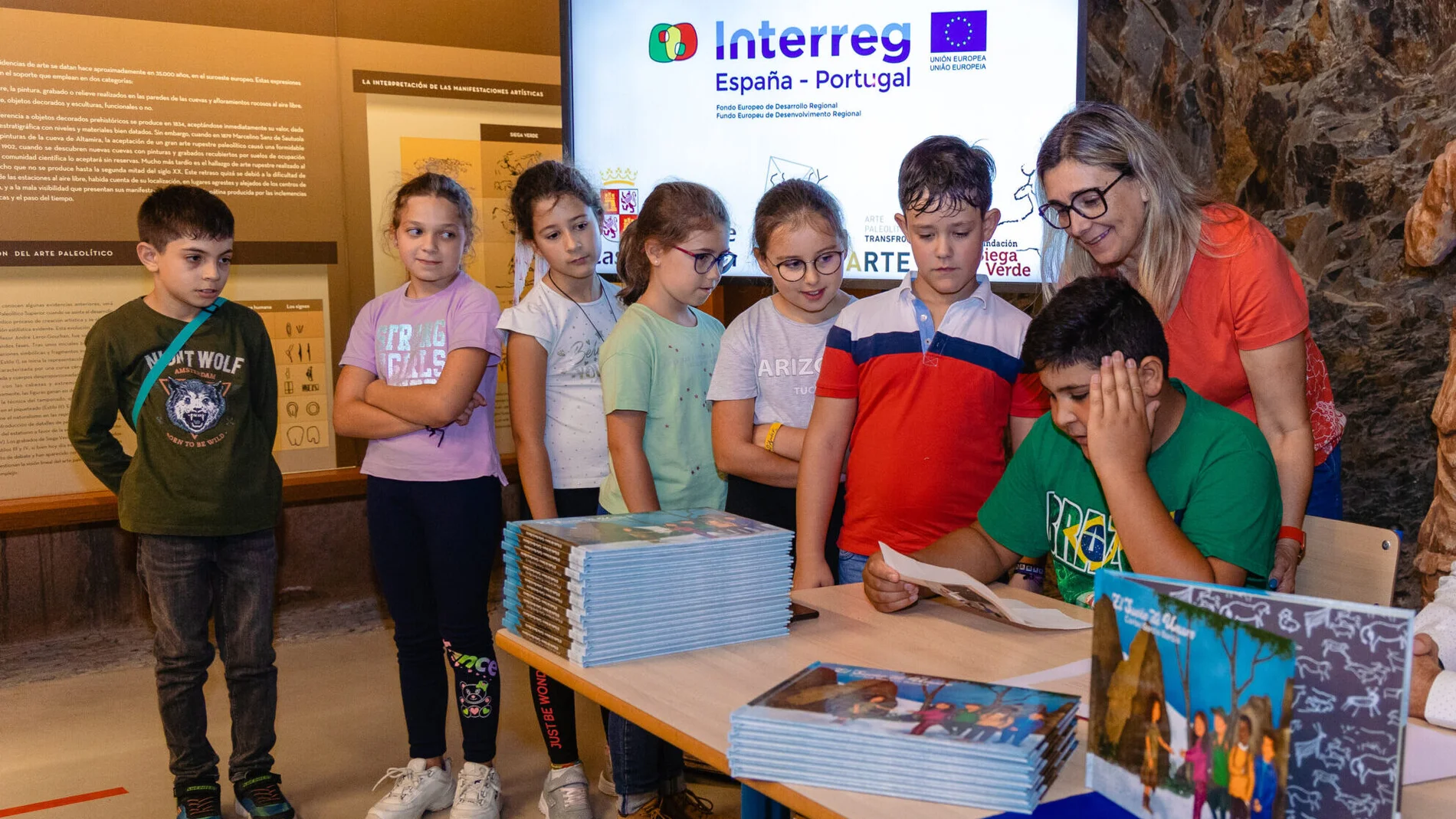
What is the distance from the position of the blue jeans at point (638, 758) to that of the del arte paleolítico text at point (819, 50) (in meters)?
1.26

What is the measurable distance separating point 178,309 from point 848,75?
1.74 m

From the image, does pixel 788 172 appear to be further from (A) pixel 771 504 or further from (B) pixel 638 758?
(B) pixel 638 758

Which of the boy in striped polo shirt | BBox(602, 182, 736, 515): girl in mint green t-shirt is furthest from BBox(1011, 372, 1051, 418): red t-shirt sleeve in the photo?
BBox(602, 182, 736, 515): girl in mint green t-shirt

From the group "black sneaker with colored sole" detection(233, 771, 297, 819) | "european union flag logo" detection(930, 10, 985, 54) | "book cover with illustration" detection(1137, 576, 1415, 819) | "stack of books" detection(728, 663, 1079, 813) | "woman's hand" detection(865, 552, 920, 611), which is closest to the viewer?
"book cover with illustration" detection(1137, 576, 1415, 819)

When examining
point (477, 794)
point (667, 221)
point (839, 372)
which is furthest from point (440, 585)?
point (839, 372)

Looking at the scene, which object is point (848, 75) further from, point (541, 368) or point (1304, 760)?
point (1304, 760)

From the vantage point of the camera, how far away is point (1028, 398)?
6.97ft

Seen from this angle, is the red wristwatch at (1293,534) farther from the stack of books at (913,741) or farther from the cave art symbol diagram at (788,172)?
the cave art symbol diagram at (788,172)

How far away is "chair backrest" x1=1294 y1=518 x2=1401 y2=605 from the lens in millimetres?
1746

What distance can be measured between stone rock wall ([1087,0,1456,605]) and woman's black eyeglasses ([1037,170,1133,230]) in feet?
3.23

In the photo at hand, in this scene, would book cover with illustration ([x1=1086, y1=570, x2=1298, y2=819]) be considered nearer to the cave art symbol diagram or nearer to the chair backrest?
the chair backrest

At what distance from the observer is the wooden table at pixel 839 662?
1.11 meters

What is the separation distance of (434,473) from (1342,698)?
2039 millimetres

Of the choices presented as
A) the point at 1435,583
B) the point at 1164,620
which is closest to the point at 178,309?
→ the point at 1164,620
